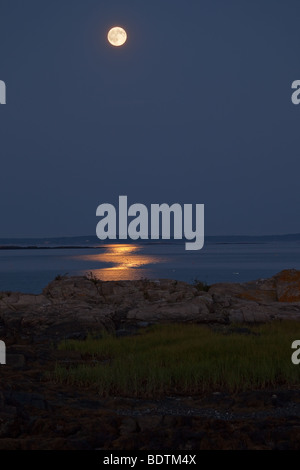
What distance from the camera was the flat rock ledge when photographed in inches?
648

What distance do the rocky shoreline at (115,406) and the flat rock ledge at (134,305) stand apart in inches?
2.1

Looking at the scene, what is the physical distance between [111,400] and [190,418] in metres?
1.89

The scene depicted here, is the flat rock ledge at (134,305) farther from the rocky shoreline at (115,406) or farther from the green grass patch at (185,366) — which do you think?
the green grass patch at (185,366)

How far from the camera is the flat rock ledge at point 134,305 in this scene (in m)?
16.5

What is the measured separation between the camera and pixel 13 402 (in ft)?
24.5

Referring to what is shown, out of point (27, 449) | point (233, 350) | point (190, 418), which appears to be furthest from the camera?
point (233, 350)

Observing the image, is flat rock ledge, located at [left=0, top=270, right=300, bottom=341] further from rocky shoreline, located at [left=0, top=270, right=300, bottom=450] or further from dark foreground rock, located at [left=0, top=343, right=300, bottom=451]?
dark foreground rock, located at [left=0, top=343, right=300, bottom=451]

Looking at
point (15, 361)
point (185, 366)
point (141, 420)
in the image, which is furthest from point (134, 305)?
point (141, 420)

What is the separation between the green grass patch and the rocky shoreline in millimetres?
352

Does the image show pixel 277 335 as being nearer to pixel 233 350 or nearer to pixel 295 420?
pixel 233 350

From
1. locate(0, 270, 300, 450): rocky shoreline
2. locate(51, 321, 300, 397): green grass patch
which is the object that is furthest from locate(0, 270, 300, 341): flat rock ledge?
locate(51, 321, 300, 397): green grass patch

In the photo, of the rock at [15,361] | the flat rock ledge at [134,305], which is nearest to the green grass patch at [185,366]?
the rock at [15,361]

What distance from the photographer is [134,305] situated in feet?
61.2
